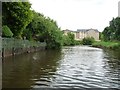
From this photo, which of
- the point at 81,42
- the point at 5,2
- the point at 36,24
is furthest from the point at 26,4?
the point at 81,42

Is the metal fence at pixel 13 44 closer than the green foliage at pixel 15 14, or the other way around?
the metal fence at pixel 13 44

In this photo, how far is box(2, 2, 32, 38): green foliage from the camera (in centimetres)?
3183

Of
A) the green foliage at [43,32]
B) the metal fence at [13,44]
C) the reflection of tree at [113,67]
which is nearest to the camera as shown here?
the reflection of tree at [113,67]

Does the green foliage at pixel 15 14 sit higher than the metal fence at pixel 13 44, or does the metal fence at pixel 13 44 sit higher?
the green foliage at pixel 15 14

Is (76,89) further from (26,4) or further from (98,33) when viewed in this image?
(98,33)

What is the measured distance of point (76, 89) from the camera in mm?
10273

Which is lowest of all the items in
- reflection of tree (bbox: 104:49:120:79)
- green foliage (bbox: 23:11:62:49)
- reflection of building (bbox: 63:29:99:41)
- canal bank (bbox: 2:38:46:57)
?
reflection of tree (bbox: 104:49:120:79)

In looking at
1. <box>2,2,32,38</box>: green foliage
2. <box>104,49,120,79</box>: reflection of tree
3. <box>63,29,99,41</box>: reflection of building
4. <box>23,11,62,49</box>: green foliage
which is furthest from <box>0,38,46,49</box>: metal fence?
<box>63,29,99,41</box>: reflection of building

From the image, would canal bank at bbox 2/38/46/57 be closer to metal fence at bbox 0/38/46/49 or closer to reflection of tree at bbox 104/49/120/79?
metal fence at bbox 0/38/46/49

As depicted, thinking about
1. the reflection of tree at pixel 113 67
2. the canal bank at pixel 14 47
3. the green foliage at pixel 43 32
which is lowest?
the reflection of tree at pixel 113 67

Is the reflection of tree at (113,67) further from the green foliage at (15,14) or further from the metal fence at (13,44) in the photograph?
the green foliage at (15,14)

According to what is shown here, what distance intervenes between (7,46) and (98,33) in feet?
551

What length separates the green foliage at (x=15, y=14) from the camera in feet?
104

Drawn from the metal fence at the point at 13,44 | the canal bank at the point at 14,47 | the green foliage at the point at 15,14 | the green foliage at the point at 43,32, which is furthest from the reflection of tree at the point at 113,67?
the green foliage at the point at 43,32
